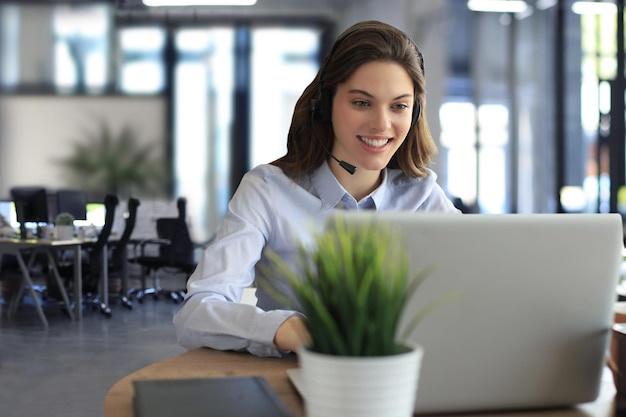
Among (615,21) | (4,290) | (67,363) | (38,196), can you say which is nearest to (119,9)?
(38,196)

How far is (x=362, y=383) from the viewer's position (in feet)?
2.36

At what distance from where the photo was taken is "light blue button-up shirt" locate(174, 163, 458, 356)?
4.49ft

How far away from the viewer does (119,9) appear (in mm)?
12375

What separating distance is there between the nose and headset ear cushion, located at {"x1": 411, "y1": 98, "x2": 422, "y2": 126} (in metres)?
0.17

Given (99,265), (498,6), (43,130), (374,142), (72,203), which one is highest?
(498,6)

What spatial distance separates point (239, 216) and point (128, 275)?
722 cm

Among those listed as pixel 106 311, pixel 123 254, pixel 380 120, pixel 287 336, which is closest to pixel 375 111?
pixel 380 120

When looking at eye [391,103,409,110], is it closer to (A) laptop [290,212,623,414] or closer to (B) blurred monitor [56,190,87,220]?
(A) laptop [290,212,623,414]

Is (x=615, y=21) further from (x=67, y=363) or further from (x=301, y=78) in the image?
(x=67, y=363)

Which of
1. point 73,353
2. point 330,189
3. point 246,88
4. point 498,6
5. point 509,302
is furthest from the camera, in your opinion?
point 246,88

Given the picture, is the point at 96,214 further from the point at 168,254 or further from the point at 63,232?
the point at 168,254

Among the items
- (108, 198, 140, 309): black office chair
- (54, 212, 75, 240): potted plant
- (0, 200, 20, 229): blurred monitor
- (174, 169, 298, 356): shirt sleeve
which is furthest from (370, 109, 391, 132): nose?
(0, 200, 20, 229): blurred monitor

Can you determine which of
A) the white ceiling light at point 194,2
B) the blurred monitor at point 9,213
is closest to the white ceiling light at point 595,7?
the white ceiling light at point 194,2

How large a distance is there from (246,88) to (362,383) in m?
12.2
